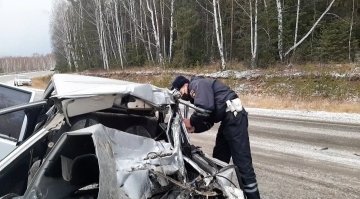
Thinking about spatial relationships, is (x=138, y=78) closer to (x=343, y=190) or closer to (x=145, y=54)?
(x=145, y=54)

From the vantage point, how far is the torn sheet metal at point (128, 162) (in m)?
2.84

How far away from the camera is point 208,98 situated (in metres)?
4.58

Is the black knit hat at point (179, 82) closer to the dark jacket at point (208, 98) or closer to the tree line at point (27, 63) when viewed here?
the dark jacket at point (208, 98)

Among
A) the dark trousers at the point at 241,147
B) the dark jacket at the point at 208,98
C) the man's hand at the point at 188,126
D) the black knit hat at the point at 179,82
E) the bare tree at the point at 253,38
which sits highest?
the bare tree at the point at 253,38

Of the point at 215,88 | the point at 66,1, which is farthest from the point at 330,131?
the point at 66,1

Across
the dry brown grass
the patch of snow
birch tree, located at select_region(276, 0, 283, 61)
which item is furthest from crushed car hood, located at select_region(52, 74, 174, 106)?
birch tree, located at select_region(276, 0, 283, 61)

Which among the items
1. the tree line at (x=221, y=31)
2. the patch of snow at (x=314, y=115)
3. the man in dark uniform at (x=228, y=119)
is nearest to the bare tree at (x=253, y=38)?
the tree line at (x=221, y=31)

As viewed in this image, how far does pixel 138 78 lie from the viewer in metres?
32.2

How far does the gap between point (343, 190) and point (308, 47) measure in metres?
21.1

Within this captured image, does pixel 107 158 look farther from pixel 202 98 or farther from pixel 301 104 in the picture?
pixel 301 104

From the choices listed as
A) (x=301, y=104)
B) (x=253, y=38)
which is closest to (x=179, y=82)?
(x=301, y=104)

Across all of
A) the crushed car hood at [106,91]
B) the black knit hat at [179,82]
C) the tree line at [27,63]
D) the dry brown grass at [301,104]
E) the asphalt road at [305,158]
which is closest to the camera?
the crushed car hood at [106,91]

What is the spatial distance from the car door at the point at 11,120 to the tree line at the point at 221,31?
1896cm

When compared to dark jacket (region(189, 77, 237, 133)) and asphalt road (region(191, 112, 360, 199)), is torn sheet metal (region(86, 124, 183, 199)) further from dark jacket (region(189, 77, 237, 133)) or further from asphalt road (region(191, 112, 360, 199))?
asphalt road (region(191, 112, 360, 199))
